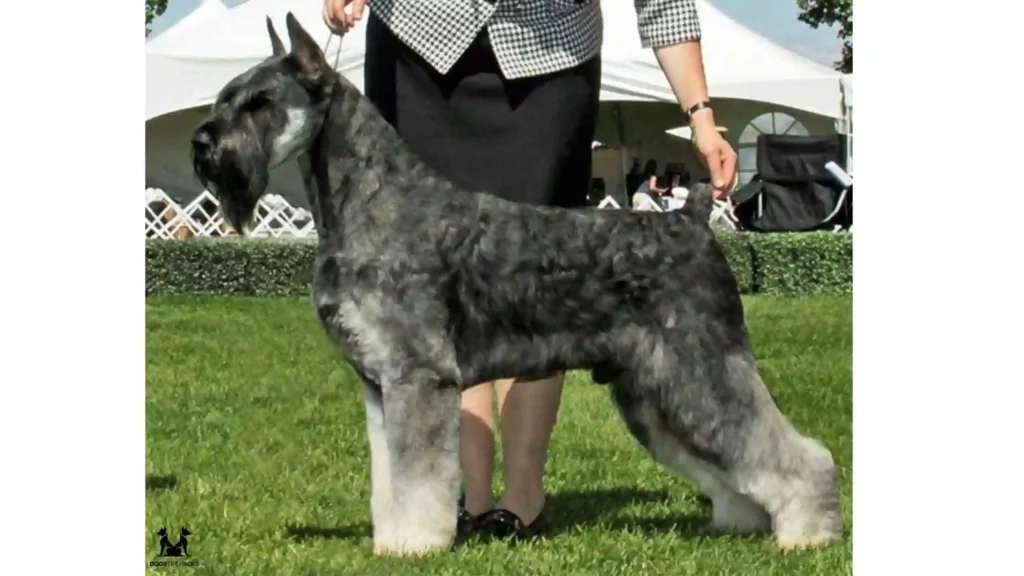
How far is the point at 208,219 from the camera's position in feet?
13.9

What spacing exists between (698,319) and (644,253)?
0.78 feet

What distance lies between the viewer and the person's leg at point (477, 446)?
168 inches

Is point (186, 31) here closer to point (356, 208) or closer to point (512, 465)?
point (356, 208)

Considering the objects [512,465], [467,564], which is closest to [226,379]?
[512,465]

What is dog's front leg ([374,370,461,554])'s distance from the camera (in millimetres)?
3572

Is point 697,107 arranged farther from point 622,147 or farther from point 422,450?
point 422,450

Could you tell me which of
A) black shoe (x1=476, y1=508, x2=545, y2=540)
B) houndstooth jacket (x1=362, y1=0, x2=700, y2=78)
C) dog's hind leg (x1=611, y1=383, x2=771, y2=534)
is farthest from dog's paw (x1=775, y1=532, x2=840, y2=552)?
houndstooth jacket (x1=362, y1=0, x2=700, y2=78)

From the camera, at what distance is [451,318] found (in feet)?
12.0

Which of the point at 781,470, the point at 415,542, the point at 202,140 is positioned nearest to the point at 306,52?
the point at 202,140

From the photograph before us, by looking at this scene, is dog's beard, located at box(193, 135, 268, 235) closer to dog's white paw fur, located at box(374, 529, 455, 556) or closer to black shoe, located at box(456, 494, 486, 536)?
dog's white paw fur, located at box(374, 529, 455, 556)

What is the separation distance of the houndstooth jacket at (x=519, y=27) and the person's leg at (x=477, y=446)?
995mm

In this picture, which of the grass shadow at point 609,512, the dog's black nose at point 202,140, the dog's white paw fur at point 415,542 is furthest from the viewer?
the grass shadow at point 609,512

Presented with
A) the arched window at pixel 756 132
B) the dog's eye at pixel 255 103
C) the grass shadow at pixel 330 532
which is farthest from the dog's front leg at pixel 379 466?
the arched window at pixel 756 132

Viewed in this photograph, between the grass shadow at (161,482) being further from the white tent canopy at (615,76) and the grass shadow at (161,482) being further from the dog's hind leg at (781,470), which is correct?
the dog's hind leg at (781,470)
